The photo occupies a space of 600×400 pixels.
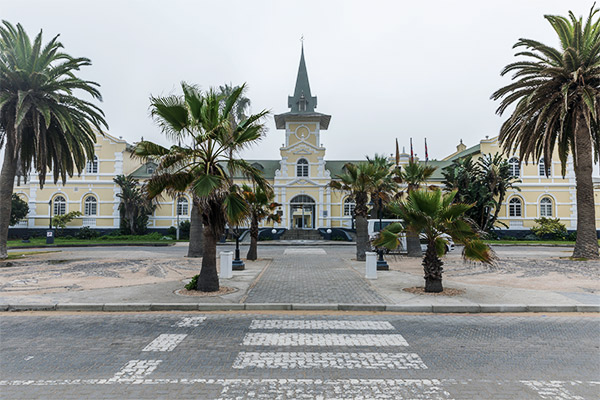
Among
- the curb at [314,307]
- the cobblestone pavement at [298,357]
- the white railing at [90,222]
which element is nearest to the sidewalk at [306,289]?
the curb at [314,307]

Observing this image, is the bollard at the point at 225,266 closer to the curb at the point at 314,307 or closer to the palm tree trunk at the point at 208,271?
the palm tree trunk at the point at 208,271

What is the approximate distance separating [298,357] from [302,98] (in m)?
44.0

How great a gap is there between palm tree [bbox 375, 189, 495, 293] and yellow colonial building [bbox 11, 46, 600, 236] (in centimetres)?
3295

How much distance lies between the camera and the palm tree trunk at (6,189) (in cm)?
2080

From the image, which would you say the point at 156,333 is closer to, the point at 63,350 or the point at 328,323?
the point at 63,350

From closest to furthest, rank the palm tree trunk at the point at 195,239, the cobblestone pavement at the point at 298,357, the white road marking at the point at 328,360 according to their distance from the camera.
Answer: the cobblestone pavement at the point at 298,357
the white road marking at the point at 328,360
the palm tree trunk at the point at 195,239

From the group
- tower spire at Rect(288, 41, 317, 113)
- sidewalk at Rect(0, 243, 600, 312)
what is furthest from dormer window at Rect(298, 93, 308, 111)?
sidewalk at Rect(0, 243, 600, 312)

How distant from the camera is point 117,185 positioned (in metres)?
44.8

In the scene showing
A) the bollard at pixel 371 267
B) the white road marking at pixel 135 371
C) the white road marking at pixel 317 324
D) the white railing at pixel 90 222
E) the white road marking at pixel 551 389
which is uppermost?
the white railing at pixel 90 222

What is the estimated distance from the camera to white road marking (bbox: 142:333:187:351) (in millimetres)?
6227

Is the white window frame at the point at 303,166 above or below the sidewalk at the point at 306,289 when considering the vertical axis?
above

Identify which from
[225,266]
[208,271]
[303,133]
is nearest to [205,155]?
[208,271]

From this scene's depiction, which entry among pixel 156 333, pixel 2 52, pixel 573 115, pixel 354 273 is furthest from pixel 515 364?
pixel 2 52

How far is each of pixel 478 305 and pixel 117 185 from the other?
4350 cm
